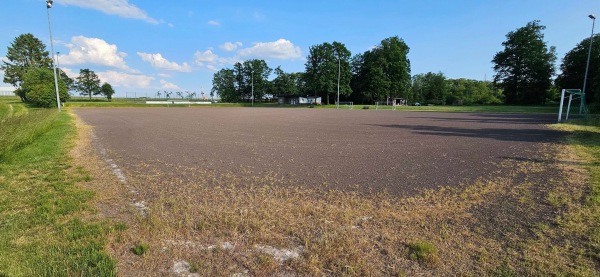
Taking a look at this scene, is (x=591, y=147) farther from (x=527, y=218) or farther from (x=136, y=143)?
(x=136, y=143)

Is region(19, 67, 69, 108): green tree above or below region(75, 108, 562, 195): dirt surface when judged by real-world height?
Answer: above

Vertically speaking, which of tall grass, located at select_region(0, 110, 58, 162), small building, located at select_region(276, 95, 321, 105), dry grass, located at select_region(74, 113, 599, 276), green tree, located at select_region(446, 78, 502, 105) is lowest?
dry grass, located at select_region(74, 113, 599, 276)

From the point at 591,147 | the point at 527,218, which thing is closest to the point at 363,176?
the point at 527,218

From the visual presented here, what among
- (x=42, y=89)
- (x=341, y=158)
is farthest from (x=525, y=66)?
(x=42, y=89)

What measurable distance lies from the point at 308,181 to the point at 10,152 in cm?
829

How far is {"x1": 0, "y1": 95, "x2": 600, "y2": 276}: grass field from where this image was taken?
2771mm

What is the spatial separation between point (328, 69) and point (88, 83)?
79450mm

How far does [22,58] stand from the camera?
2731 inches

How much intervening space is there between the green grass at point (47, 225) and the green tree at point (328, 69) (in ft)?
219

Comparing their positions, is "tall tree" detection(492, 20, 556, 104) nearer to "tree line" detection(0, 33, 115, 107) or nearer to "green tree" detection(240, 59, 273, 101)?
"green tree" detection(240, 59, 273, 101)

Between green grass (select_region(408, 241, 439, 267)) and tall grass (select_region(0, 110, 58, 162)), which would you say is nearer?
green grass (select_region(408, 241, 439, 267))

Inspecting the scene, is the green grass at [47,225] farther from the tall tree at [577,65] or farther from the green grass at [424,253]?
the tall tree at [577,65]

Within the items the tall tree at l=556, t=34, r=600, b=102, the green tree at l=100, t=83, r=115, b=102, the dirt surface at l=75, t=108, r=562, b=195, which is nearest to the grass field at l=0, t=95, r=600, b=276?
the dirt surface at l=75, t=108, r=562, b=195

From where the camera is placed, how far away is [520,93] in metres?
61.6
